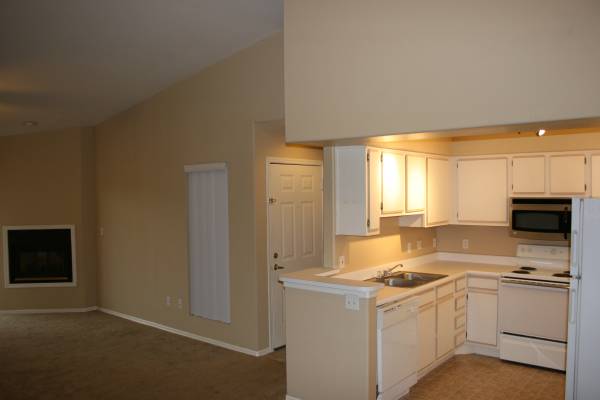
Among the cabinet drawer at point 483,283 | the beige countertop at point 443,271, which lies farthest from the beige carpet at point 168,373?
the beige countertop at point 443,271

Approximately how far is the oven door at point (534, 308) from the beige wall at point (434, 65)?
2.28 m

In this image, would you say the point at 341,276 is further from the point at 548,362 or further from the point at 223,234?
the point at 548,362

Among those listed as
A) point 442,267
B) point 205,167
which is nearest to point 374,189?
point 442,267

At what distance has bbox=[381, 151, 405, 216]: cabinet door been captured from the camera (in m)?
4.35

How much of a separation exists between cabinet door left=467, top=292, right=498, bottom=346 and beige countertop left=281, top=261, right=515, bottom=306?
0.82 feet

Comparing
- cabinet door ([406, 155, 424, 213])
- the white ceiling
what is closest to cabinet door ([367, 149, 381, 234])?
cabinet door ([406, 155, 424, 213])

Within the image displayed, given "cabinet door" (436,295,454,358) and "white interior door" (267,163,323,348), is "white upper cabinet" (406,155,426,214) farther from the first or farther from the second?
"white interior door" (267,163,323,348)

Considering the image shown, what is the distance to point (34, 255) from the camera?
738cm

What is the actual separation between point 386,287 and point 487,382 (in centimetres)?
126

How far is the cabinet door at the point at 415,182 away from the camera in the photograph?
15.4 ft

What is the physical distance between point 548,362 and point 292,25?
3.82 meters

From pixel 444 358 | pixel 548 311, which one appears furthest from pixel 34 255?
pixel 548 311

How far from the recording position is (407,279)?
15.4 ft

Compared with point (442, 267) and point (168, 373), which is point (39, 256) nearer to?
point (168, 373)
